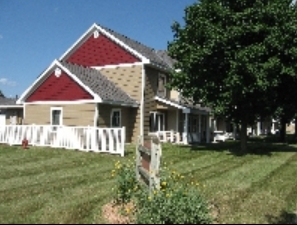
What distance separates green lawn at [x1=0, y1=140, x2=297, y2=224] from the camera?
315 inches

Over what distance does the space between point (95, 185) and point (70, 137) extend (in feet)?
33.2

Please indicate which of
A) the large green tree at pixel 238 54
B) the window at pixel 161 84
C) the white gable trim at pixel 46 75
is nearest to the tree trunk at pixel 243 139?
the large green tree at pixel 238 54

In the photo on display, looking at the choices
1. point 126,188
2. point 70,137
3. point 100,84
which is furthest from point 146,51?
point 126,188

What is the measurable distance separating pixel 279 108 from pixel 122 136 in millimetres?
11027

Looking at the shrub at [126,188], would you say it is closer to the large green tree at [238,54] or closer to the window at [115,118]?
the large green tree at [238,54]

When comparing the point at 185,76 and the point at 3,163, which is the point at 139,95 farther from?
the point at 3,163

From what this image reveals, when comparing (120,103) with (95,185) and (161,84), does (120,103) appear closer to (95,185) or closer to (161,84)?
(161,84)

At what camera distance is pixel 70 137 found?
20.9 m

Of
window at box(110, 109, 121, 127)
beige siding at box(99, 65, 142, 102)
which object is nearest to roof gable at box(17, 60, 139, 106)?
window at box(110, 109, 121, 127)

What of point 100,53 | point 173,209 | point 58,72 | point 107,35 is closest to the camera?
point 173,209

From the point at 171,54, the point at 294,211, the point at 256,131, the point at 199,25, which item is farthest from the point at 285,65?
the point at 256,131

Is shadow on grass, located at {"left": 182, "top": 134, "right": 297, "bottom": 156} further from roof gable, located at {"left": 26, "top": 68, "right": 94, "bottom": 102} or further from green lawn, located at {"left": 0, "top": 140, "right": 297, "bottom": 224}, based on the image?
roof gable, located at {"left": 26, "top": 68, "right": 94, "bottom": 102}

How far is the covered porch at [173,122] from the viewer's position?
96.7 ft

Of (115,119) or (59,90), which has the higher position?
(59,90)
